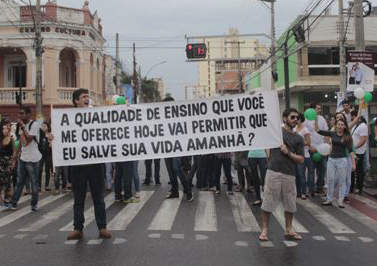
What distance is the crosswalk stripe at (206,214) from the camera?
274 inches

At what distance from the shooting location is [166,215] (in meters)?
7.83

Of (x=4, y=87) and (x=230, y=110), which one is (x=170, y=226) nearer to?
(x=230, y=110)

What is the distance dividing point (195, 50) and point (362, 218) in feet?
53.4

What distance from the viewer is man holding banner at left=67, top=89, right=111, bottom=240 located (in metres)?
6.29

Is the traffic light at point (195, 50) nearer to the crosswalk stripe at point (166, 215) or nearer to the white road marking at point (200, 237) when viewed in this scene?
the crosswalk stripe at point (166, 215)

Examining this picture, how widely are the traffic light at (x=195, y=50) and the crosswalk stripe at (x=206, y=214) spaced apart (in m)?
13.5

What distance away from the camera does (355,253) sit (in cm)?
554

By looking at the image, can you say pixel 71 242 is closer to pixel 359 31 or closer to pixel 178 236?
pixel 178 236

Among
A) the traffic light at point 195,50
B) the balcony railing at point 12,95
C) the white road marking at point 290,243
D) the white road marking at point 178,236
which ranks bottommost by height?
the white road marking at point 290,243

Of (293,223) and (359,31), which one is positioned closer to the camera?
(293,223)

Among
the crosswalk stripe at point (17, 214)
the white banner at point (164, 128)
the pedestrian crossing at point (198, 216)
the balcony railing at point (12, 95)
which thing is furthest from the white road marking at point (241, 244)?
the balcony railing at point (12, 95)

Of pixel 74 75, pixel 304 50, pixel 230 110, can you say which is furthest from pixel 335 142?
pixel 74 75

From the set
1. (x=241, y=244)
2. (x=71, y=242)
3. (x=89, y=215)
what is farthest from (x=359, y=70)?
(x=71, y=242)

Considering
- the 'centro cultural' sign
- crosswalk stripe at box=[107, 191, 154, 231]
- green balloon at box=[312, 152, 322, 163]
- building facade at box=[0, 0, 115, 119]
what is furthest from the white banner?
the 'centro cultural' sign
